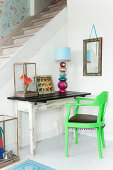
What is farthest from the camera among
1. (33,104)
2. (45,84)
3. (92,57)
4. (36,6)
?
(36,6)

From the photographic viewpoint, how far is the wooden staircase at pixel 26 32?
151 inches

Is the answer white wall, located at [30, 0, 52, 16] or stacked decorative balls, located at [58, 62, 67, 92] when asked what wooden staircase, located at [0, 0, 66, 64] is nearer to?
white wall, located at [30, 0, 52, 16]

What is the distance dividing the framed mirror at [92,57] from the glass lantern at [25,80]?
90 centimetres

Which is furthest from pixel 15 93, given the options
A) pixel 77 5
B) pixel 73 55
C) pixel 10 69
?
pixel 77 5

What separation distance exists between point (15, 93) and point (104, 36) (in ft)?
5.34

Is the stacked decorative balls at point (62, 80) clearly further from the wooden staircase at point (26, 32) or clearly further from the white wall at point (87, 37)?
the wooden staircase at point (26, 32)

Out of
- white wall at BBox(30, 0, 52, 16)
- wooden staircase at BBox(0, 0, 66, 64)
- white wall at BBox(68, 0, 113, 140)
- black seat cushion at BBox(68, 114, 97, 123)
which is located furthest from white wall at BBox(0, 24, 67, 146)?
white wall at BBox(30, 0, 52, 16)

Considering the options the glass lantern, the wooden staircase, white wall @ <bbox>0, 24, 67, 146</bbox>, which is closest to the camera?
the glass lantern

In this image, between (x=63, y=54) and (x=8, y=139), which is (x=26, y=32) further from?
(x=8, y=139)

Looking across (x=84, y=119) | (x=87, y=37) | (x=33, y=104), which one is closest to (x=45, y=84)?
(x=33, y=104)

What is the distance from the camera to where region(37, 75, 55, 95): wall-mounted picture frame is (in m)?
3.34

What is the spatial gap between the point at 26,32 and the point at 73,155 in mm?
2584

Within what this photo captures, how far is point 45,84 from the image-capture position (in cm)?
343

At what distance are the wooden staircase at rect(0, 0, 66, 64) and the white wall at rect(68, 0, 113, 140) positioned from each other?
582 millimetres
